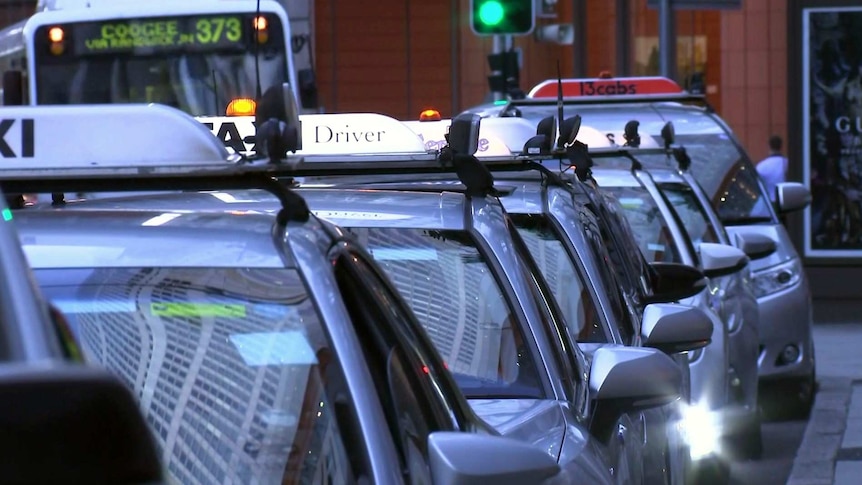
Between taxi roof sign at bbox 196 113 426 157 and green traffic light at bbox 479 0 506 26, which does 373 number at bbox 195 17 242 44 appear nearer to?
green traffic light at bbox 479 0 506 26

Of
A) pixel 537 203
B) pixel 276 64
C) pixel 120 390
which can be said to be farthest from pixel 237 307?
pixel 276 64

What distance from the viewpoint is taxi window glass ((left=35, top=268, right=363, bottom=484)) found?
2.66 meters

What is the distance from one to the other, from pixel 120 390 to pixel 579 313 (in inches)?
179

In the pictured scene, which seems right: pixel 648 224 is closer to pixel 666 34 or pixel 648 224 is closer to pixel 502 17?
pixel 502 17

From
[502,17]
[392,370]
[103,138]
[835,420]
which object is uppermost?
[502,17]

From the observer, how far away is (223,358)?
2756mm

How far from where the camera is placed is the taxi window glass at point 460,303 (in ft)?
14.7

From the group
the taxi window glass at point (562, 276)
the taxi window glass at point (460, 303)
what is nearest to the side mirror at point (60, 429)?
the taxi window glass at point (460, 303)

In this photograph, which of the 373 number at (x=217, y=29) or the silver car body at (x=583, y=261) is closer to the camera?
the silver car body at (x=583, y=261)

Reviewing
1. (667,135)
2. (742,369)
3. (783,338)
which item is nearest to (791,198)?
(783,338)

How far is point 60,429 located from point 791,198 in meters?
11.5

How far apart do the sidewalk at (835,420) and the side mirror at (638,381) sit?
16.6ft

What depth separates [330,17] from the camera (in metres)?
26.4

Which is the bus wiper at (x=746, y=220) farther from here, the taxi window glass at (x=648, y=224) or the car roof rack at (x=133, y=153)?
the car roof rack at (x=133, y=153)
